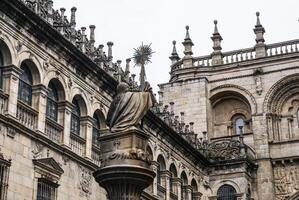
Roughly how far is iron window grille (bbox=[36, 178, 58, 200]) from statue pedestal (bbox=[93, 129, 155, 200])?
338 inches

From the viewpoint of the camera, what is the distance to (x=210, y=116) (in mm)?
40406

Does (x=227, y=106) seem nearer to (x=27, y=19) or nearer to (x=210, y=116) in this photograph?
(x=210, y=116)

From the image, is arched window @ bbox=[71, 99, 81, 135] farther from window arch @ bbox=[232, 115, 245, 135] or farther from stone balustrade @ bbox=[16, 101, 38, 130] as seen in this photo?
window arch @ bbox=[232, 115, 245, 135]

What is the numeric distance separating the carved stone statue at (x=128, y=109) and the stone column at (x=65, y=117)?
9756 millimetres

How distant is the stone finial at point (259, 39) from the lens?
40438 millimetres

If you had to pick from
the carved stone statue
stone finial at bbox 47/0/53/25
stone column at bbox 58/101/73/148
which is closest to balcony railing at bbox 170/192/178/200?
stone column at bbox 58/101/73/148

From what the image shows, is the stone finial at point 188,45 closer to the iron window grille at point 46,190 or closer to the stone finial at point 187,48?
the stone finial at point 187,48

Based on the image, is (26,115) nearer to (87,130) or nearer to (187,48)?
(87,130)

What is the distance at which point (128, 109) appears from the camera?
42.5 ft

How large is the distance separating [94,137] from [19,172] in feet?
20.2

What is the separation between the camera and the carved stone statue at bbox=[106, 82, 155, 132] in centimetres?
1279

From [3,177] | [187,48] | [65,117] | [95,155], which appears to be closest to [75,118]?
[65,117]

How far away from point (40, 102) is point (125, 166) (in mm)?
9914

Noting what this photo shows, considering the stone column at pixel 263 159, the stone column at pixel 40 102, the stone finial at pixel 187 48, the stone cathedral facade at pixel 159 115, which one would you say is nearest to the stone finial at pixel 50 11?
the stone cathedral facade at pixel 159 115
